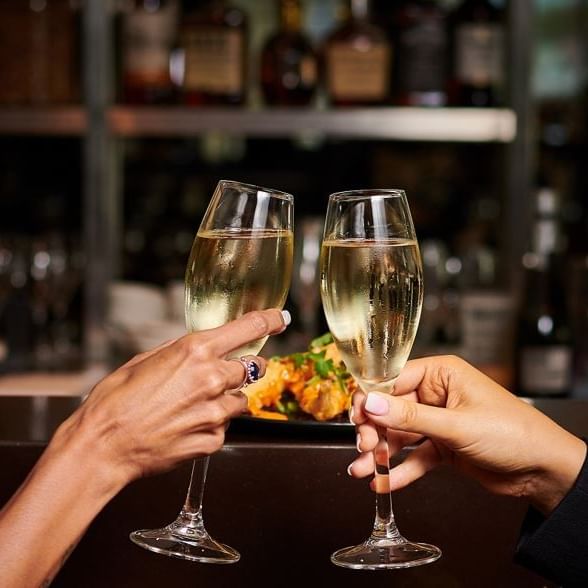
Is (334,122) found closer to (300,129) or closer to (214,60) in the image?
(300,129)

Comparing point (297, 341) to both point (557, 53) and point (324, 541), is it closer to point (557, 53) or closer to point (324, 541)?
point (557, 53)

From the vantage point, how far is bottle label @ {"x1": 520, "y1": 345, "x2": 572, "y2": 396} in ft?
6.93

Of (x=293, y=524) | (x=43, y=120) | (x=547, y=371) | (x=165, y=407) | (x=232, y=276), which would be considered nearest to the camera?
(x=165, y=407)

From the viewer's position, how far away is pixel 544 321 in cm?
228

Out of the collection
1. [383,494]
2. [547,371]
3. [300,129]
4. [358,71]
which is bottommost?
[547,371]

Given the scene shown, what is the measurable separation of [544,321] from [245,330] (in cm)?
168

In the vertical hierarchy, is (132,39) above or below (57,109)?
above

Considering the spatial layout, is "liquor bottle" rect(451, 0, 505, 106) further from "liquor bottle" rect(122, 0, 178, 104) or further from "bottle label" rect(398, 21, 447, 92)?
"liquor bottle" rect(122, 0, 178, 104)

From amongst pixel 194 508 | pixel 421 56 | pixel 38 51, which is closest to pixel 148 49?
pixel 38 51

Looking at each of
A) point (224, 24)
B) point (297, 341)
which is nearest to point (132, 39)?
point (224, 24)

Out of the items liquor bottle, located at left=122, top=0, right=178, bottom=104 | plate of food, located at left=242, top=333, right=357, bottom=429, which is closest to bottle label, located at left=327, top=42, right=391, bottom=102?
liquor bottle, located at left=122, top=0, right=178, bottom=104

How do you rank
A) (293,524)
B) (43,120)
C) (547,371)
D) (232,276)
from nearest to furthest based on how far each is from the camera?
(232,276), (293,524), (547,371), (43,120)

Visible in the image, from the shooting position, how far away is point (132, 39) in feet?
7.25

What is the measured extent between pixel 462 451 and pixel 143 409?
0.23 metres
